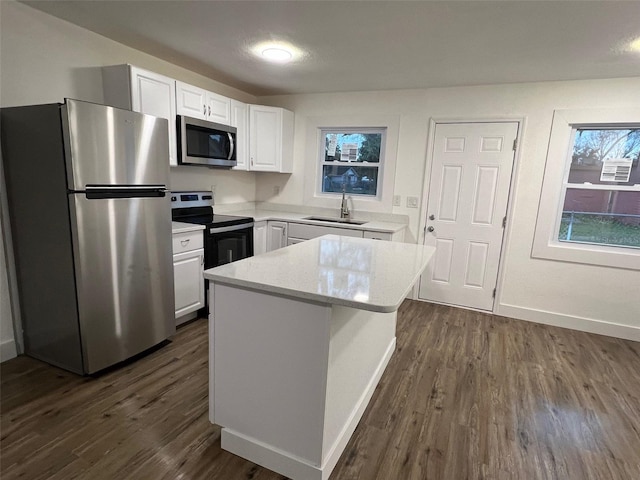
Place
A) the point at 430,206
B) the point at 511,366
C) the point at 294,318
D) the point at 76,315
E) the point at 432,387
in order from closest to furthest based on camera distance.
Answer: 1. the point at 294,318
2. the point at 76,315
3. the point at 432,387
4. the point at 511,366
5. the point at 430,206

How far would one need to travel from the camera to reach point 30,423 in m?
1.80

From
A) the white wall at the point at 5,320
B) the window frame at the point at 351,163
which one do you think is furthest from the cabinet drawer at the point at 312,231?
the white wall at the point at 5,320

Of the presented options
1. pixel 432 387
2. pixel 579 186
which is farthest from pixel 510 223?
pixel 432 387

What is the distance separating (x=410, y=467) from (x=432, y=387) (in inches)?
29.0

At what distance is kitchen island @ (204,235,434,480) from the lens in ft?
4.60

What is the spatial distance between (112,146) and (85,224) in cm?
49

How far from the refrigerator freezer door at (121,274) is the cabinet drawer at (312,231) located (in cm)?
152

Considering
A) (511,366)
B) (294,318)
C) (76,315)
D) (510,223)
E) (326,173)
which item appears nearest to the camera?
(294,318)

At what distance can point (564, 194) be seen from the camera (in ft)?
10.9

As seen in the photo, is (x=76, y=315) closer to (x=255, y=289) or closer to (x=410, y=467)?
(x=255, y=289)

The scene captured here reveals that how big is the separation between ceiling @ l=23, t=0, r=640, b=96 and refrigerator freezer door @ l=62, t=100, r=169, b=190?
69 cm

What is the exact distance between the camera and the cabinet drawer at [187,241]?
2754 millimetres

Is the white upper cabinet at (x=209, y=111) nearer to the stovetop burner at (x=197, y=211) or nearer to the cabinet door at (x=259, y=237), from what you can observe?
the stovetop burner at (x=197, y=211)

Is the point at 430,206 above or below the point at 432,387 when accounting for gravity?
above
